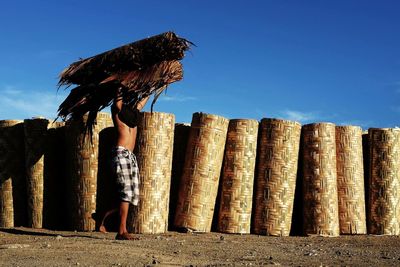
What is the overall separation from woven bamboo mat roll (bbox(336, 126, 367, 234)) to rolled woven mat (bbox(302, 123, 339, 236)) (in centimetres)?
21

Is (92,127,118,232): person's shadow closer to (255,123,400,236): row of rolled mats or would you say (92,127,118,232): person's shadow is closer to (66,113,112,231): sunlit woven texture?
(66,113,112,231): sunlit woven texture

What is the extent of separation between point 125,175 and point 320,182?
3.02m

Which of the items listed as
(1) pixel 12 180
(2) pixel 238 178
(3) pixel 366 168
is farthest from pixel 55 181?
(3) pixel 366 168

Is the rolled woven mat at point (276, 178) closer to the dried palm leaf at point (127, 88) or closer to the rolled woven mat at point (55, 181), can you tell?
the dried palm leaf at point (127, 88)

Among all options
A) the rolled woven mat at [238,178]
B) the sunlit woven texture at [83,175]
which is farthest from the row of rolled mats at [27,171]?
the rolled woven mat at [238,178]

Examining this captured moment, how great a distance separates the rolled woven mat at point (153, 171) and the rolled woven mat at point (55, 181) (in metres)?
1.45

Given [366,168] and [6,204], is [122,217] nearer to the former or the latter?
[6,204]

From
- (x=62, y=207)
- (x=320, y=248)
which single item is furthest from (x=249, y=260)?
(x=62, y=207)

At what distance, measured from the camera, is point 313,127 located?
27.9 feet

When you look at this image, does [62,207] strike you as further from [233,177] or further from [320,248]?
[320,248]

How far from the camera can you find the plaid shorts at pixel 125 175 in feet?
23.4

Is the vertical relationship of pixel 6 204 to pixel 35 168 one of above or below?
below

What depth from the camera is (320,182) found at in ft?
27.4

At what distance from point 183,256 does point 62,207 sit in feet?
12.5
